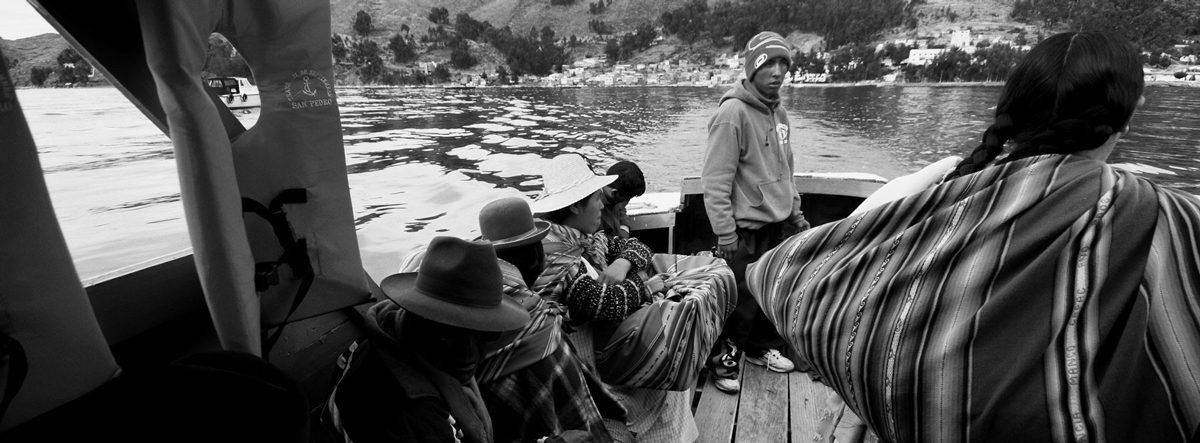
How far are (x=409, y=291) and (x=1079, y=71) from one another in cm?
128

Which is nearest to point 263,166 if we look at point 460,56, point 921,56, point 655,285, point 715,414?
point 655,285

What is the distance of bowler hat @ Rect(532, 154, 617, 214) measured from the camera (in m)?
1.91

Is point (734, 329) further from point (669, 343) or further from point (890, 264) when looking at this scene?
point (890, 264)

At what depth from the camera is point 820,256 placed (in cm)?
115

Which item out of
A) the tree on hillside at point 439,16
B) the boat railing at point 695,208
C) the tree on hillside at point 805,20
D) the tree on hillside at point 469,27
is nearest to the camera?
the boat railing at point 695,208

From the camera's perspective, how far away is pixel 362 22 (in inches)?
1462

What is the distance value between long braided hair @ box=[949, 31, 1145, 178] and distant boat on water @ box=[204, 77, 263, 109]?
1.36 m

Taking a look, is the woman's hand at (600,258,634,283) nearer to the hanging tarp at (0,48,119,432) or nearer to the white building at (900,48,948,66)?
the hanging tarp at (0,48,119,432)

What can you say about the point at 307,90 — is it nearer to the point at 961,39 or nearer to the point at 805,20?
the point at 961,39

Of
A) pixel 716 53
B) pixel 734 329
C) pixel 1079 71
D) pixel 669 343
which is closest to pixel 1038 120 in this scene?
pixel 1079 71

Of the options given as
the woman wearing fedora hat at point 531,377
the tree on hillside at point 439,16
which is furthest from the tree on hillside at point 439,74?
the woman wearing fedora hat at point 531,377

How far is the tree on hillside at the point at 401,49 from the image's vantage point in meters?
47.1

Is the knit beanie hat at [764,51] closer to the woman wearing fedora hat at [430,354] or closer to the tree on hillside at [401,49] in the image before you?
the woman wearing fedora hat at [430,354]

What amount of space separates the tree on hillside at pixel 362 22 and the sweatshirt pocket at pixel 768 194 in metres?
38.5
